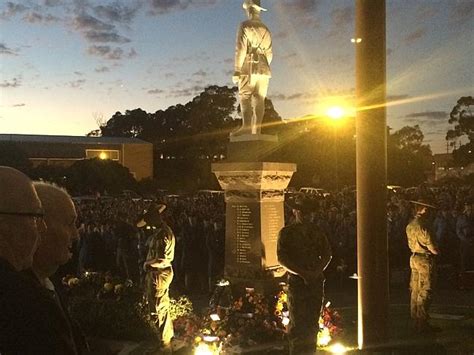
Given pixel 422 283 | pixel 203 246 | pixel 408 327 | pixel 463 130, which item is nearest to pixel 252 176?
pixel 422 283

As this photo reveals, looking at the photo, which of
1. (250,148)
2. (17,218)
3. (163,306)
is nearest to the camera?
(17,218)

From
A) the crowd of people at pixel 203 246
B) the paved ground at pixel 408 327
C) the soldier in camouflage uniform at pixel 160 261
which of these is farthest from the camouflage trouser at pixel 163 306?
the crowd of people at pixel 203 246

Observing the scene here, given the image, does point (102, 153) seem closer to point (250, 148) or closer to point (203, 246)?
point (203, 246)

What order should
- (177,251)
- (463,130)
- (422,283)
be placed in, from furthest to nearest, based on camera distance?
1. (463,130)
2. (177,251)
3. (422,283)

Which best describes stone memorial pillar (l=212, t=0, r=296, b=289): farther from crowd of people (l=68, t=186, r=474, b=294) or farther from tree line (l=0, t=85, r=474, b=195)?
tree line (l=0, t=85, r=474, b=195)

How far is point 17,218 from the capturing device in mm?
2395

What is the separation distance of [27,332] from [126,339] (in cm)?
822

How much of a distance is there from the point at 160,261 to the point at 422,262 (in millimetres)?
4295

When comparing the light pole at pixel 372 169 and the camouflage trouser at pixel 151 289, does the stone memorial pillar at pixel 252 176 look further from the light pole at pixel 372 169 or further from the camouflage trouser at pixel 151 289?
the light pole at pixel 372 169

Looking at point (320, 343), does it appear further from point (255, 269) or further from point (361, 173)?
point (361, 173)

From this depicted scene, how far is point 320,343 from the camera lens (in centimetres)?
858

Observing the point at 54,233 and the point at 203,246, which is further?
the point at 203,246

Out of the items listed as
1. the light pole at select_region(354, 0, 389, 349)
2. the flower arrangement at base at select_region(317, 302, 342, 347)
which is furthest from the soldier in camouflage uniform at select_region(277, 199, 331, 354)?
the flower arrangement at base at select_region(317, 302, 342, 347)

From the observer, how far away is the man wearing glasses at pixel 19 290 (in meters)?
2.03
